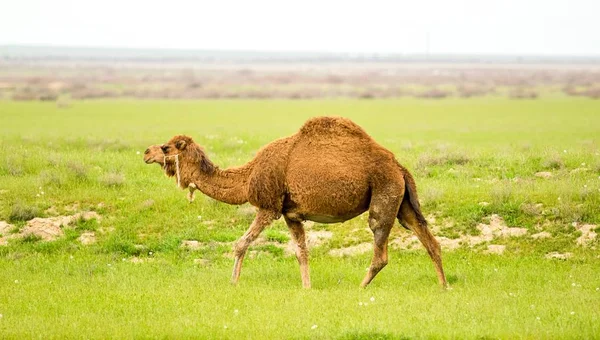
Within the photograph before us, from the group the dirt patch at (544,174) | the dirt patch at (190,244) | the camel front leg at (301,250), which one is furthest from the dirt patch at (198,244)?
the dirt patch at (544,174)

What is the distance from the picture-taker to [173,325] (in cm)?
1137

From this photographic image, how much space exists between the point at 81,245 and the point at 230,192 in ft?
14.0

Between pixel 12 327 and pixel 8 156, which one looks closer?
pixel 12 327

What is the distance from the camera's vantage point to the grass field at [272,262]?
11.4m

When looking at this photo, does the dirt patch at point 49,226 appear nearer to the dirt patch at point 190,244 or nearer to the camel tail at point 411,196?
the dirt patch at point 190,244

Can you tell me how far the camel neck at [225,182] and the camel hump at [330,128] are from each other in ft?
3.82

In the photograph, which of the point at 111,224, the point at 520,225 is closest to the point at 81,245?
the point at 111,224

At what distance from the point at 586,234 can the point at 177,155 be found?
25.0 ft

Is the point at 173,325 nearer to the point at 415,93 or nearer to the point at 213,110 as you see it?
the point at 213,110

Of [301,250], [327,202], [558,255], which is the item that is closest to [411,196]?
[327,202]

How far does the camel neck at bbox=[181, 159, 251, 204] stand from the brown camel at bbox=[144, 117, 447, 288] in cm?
2

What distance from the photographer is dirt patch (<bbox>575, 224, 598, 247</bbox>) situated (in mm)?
15914

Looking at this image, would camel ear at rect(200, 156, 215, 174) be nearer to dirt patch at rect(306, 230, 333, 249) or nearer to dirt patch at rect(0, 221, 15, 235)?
dirt patch at rect(306, 230, 333, 249)

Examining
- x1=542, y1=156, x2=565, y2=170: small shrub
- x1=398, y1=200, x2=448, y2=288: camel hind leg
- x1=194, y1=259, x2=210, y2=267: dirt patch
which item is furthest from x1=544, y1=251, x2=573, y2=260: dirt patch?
x1=194, y1=259, x2=210, y2=267: dirt patch
